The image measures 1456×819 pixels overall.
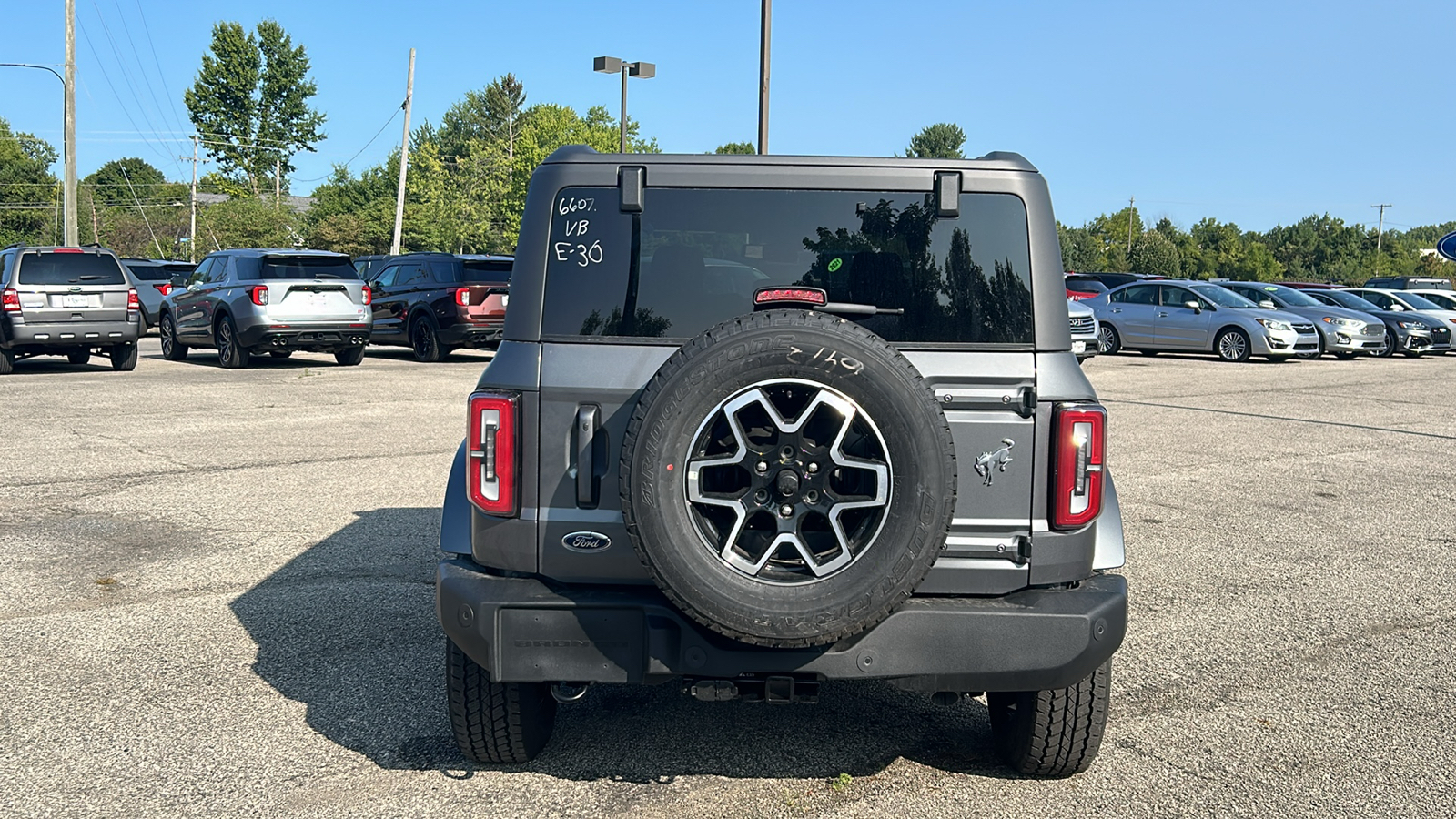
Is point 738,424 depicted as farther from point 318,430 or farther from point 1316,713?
point 318,430

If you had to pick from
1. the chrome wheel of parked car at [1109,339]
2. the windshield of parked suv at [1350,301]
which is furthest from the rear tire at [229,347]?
the windshield of parked suv at [1350,301]

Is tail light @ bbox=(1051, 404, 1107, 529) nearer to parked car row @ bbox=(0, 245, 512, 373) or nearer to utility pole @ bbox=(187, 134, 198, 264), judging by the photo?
parked car row @ bbox=(0, 245, 512, 373)

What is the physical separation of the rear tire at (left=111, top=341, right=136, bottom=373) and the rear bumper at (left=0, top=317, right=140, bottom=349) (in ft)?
1.32

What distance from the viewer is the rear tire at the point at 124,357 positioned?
59.2 ft

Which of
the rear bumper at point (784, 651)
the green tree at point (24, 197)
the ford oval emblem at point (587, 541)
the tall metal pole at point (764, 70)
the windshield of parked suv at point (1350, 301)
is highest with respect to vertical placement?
the green tree at point (24, 197)

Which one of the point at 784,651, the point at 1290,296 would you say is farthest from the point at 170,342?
the point at 1290,296

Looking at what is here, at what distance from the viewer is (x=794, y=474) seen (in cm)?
316

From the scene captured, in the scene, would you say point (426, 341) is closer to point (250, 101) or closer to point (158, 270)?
point (158, 270)

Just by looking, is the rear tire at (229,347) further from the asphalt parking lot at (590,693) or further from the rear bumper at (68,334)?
the asphalt parking lot at (590,693)

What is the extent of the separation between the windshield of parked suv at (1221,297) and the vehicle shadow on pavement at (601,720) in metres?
22.8

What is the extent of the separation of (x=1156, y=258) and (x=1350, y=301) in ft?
227

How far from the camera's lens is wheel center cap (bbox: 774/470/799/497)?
3.15 metres

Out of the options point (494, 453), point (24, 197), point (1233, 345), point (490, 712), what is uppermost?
point (24, 197)

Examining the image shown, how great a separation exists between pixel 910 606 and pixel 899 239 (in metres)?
1.04
